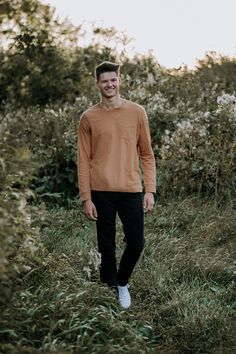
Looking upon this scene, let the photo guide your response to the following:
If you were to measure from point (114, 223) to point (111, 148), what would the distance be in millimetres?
597

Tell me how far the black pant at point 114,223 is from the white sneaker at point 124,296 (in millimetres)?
40

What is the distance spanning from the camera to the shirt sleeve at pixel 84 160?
5.12 m

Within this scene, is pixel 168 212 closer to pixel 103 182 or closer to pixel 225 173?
pixel 225 173

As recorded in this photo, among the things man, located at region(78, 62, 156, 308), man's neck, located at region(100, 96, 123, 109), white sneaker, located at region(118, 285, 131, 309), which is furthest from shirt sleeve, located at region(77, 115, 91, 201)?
white sneaker, located at region(118, 285, 131, 309)

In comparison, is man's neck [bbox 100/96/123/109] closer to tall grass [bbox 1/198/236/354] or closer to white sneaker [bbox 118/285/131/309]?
tall grass [bbox 1/198/236/354]

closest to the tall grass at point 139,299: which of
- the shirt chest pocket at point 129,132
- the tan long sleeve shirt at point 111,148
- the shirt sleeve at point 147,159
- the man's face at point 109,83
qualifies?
the tan long sleeve shirt at point 111,148

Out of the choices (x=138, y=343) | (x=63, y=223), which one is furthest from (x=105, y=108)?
(x=63, y=223)

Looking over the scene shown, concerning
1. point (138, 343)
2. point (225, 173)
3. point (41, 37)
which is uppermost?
point (41, 37)

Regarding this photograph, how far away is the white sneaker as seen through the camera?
5.22m

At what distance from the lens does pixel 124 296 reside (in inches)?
208

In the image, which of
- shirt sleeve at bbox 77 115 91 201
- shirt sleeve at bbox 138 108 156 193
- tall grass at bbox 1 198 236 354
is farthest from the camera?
shirt sleeve at bbox 138 108 156 193

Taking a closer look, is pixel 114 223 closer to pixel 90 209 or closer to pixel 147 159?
pixel 90 209

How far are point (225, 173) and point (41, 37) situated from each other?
10065 millimetres

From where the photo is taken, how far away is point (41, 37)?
56.9ft
